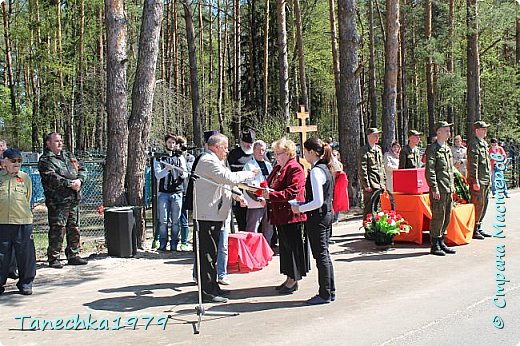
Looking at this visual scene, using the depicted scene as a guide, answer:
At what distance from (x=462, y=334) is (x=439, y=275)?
96.0 inches

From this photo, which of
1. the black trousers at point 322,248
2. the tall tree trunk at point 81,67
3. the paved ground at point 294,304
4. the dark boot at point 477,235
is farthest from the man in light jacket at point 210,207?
the tall tree trunk at point 81,67

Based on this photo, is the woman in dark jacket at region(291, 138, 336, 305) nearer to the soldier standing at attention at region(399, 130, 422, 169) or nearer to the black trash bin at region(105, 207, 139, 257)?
the black trash bin at region(105, 207, 139, 257)

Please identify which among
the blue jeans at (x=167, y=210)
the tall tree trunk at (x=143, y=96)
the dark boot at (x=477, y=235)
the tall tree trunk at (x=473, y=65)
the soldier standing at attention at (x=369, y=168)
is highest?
the tall tree trunk at (x=473, y=65)

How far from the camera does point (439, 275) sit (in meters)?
7.71

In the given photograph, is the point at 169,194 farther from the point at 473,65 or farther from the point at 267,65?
the point at 267,65

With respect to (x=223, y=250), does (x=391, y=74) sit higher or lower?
higher

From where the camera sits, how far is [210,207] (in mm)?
6730

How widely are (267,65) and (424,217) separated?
835 inches

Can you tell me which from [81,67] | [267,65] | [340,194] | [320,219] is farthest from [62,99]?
[320,219]

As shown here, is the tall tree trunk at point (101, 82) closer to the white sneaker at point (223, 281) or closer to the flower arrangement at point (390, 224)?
the flower arrangement at point (390, 224)

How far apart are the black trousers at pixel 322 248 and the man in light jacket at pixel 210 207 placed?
0.95 m

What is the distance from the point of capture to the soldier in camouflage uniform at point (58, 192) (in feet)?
28.1

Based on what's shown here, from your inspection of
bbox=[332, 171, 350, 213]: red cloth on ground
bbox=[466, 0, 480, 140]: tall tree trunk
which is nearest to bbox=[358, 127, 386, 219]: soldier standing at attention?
bbox=[332, 171, 350, 213]: red cloth on ground

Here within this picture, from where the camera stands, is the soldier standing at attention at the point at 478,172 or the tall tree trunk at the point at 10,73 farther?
the tall tree trunk at the point at 10,73
